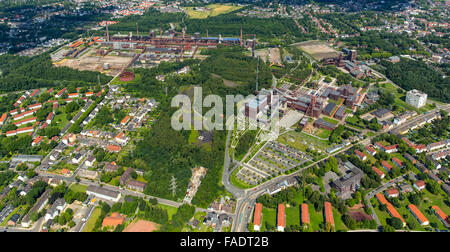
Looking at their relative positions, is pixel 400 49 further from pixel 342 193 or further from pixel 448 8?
pixel 342 193

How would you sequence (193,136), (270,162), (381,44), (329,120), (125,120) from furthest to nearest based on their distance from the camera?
(381,44)
(329,120)
(125,120)
(193,136)
(270,162)

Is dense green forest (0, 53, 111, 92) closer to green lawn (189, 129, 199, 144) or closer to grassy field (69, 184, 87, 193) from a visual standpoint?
green lawn (189, 129, 199, 144)

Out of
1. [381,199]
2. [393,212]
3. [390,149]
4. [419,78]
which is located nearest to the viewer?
[393,212]

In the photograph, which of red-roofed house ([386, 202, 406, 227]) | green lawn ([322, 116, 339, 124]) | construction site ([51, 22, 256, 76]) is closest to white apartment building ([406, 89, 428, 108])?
A: green lawn ([322, 116, 339, 124])

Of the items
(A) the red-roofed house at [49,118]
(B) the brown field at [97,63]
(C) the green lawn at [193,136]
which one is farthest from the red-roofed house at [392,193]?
(B) the brown field at [97,63]

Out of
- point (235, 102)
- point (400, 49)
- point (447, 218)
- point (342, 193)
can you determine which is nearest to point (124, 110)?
point (235, 102)

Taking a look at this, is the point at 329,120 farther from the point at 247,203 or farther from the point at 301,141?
the point at 247,203

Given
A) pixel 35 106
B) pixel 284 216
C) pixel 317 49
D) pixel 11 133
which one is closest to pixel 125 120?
pixel 11 133
